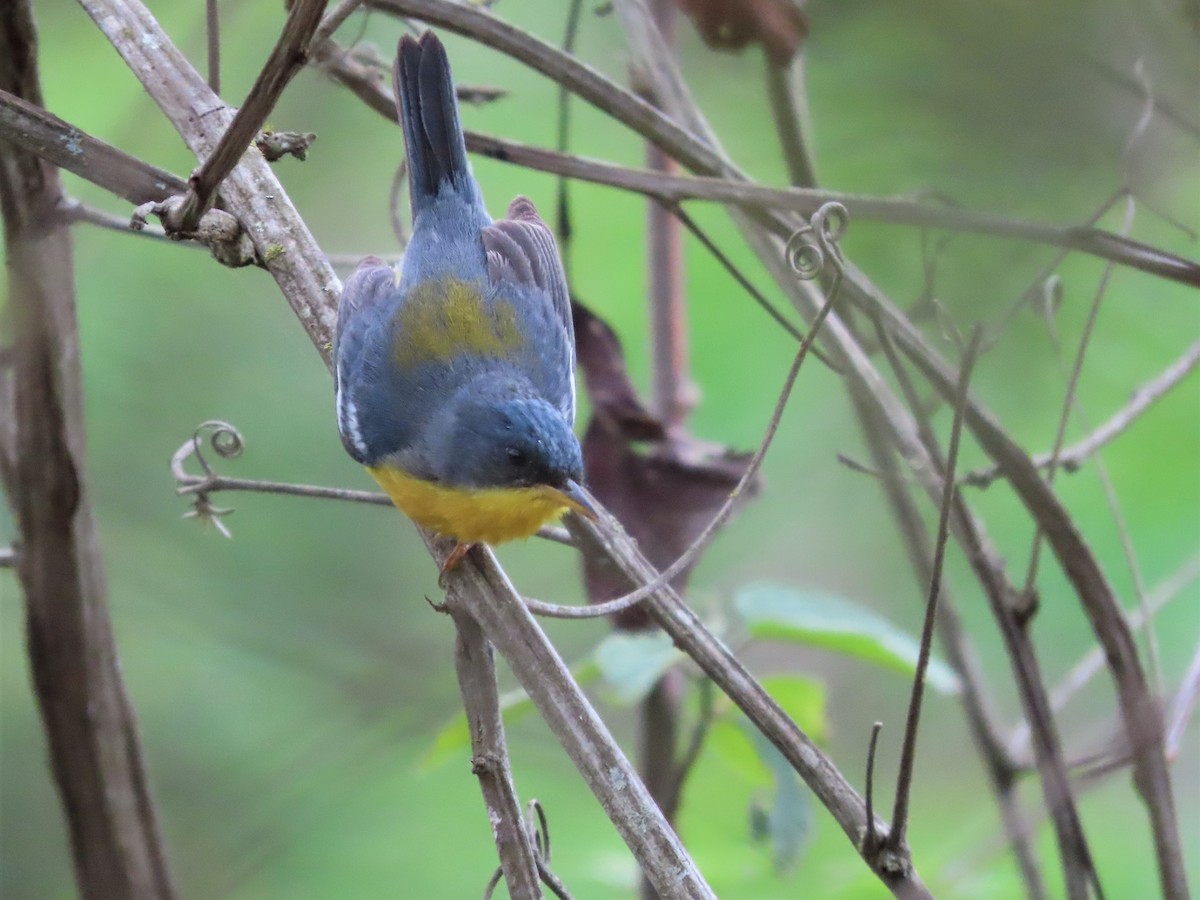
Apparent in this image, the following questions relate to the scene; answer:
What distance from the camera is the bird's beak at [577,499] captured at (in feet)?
7.95

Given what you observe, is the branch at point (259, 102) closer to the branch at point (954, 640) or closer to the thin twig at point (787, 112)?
the thin twig at point (787, 112)

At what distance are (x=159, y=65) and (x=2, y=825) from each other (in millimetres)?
1582

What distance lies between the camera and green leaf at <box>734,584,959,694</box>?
2541 mm

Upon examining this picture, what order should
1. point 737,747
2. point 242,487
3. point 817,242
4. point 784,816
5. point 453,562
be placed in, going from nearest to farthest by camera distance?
point 817,242
point 453,562
point 242,487
point 784,816
point 737,747

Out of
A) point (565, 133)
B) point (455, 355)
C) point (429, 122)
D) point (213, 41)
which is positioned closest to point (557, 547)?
point (455, 355)

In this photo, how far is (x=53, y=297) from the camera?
7.47ft

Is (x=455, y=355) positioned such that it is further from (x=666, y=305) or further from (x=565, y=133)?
(x=565, y=133)

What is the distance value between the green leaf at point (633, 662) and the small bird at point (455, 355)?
1.03 feet

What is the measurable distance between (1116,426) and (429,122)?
66.2 inches

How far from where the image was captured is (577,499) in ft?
8.34

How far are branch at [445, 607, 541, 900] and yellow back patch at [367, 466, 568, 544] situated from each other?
71cm

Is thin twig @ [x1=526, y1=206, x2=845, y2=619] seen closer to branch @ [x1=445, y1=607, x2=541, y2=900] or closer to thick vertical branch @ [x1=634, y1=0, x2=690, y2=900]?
branch @ [x1=445, y1=607, x2=541, y2=900]

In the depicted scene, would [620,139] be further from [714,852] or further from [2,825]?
[2,825]

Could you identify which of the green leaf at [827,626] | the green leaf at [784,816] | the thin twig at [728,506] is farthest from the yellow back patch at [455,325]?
the thin twig at [728,506]
